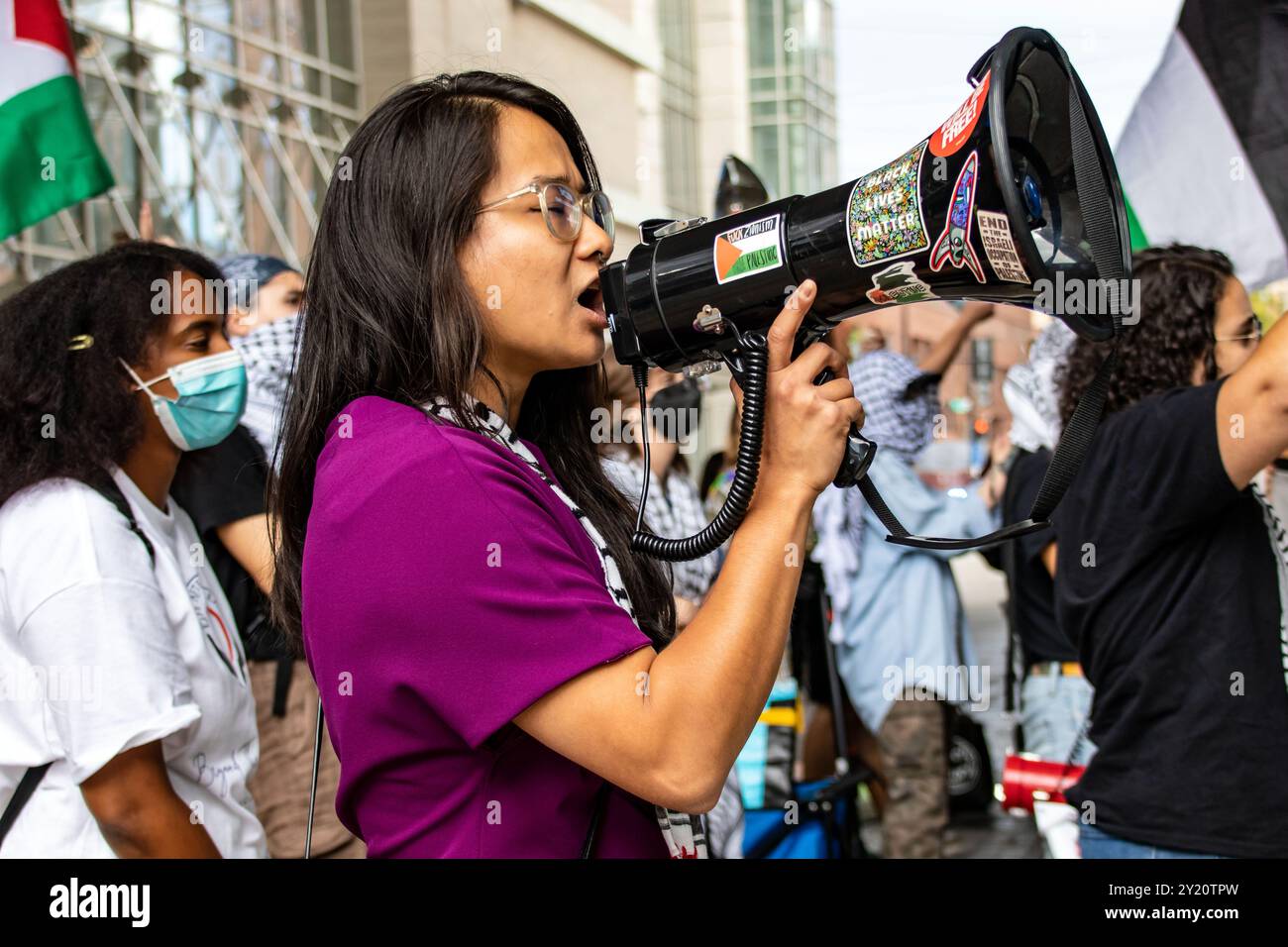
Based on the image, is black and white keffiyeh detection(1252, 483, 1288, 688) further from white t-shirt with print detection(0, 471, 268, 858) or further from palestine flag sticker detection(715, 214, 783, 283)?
white t-shirt with print detection(0, 471, 268, 858)

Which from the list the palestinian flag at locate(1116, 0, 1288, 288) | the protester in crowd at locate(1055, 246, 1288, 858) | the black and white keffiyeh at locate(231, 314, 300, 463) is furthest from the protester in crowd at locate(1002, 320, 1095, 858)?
the black and white keffiyeh at locate(231, 314, 300, 463)

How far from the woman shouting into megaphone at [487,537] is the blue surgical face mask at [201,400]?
1.00 meters

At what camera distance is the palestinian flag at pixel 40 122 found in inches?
147

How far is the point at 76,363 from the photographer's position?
2.51 metres

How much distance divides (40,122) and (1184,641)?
3.39 metres

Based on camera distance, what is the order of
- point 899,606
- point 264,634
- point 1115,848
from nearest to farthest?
point 1115,848 → point 264,634 → point 899,606

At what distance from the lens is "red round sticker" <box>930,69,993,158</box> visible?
142cm

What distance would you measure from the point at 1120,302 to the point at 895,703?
3.23m

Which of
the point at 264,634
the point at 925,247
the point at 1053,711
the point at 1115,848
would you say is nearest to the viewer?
the point at 925,247

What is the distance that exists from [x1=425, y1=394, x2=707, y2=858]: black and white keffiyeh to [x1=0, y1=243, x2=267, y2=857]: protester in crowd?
984 millimetres

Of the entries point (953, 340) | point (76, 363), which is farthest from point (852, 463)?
point (953, 340)

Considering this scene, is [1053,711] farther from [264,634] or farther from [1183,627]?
[264,634]
